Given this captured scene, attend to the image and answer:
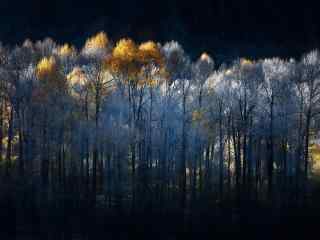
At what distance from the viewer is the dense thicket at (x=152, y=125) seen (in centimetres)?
6656

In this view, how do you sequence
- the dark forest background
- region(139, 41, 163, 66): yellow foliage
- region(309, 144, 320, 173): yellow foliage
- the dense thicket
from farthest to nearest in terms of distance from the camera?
the dark forest background < region(309, 144, 320, 173): yellow foliage < region(139, 41, 163, 66): yellow foliage < the dense thicket

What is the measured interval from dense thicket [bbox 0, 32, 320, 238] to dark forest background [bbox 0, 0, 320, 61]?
8234 cm

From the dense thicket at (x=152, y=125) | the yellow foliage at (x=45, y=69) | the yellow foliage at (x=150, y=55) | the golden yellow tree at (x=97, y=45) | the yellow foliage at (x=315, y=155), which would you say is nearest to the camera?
the dense thicket at (x=152, y=125)

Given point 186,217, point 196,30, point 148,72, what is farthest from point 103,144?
point 196,30

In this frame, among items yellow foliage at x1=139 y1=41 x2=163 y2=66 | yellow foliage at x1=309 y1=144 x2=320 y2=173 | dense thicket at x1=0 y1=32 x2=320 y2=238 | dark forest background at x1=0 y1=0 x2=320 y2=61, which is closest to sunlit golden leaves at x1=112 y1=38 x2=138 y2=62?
dense thicket at x1=0 y1=32 x2=320 y2=238

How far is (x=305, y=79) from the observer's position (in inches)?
2783

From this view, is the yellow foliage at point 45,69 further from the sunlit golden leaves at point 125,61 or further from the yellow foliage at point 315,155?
the yellow foliage at point 315,155

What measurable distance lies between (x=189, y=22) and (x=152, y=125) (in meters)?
99.2

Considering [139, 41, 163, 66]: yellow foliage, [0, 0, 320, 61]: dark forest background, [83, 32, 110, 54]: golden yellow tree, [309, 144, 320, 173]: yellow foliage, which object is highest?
[0, 0, 320, 61]: dark forest background

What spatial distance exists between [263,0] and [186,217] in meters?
137

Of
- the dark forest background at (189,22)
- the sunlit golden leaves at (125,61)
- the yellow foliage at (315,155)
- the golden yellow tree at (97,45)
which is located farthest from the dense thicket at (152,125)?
the dark forest background at (189,22)

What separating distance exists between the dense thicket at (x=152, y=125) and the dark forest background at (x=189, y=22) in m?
82.3

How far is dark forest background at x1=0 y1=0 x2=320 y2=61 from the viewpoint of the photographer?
157 metres

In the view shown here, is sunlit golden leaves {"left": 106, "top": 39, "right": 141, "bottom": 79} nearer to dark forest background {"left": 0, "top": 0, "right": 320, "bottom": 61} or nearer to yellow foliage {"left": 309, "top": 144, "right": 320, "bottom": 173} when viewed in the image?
yellow foliage {"left": 309, "top": 144, "right": 320, "bottom": 173}
